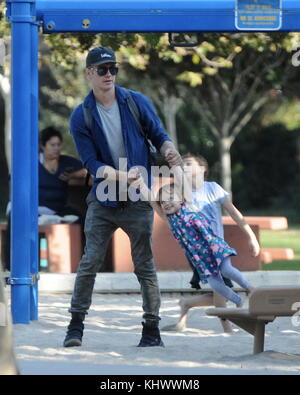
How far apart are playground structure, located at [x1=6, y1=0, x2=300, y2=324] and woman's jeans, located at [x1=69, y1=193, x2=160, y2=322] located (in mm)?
1246

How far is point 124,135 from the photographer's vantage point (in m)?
7.25

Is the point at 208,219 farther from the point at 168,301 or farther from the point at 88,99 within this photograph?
the point at 168,301

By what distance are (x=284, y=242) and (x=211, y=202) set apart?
13.0 m

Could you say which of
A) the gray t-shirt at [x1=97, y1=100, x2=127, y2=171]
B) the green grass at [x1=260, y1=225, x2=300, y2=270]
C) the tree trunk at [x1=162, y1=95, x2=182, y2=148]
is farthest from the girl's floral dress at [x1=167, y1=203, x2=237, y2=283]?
the tree trunk at [x1=162, y1=95, x2=182, y2=148]

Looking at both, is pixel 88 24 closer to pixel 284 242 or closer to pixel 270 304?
pixel 270 304

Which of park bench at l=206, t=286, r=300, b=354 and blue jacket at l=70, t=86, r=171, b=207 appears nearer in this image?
park bench at l=206, t=286, r=300, b=354

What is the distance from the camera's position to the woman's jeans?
24.1 ft

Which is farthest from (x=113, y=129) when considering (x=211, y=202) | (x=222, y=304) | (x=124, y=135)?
(x=222, y=304)

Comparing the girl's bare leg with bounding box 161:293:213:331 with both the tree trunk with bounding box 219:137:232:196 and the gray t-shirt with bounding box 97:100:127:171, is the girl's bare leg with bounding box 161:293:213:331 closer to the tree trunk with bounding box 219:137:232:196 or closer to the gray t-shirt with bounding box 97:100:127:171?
the gray t-shirt with bounding box 97:100:127:171

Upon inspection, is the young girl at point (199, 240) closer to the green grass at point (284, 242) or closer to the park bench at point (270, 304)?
the park bench at point (270, 304)

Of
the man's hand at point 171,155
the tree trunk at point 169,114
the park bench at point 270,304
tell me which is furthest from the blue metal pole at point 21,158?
the tree trunk at point 169,114

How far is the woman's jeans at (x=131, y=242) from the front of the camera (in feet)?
24.1

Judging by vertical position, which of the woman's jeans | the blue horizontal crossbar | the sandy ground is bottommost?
the sandy ground
